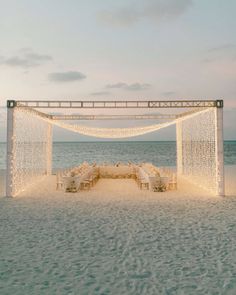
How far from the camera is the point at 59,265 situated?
4.77 metres

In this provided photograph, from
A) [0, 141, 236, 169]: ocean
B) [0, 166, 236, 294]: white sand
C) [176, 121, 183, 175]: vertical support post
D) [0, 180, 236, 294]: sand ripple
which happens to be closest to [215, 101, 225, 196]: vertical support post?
[0, 166, 236, 294]: white sand

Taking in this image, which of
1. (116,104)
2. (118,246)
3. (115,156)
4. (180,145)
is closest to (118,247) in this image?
(118,246)

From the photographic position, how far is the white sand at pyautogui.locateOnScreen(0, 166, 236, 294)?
4160mm

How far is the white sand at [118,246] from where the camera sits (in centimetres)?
416

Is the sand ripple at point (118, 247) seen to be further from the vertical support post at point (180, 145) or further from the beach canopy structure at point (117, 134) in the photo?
the vertical support post at point (180, 145)

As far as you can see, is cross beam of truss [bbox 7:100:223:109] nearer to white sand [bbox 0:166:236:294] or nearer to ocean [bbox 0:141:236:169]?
white sand [bbox 0:166:236:294]

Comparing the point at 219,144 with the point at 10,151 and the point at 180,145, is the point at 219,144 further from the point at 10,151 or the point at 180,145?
the point at 180,145

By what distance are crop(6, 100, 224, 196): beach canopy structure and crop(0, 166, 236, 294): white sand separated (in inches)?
63.8

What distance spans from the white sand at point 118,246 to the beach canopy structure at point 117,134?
1619 mm

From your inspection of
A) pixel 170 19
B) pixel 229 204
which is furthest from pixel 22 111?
pixel 229 204

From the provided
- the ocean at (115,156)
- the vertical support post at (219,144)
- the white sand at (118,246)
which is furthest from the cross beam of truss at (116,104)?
the ocean at (115,156)

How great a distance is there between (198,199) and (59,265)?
20.8 ft

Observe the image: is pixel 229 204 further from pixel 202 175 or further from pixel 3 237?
pixel 3 237

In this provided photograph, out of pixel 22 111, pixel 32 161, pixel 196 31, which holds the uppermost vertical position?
pixel 196 31
